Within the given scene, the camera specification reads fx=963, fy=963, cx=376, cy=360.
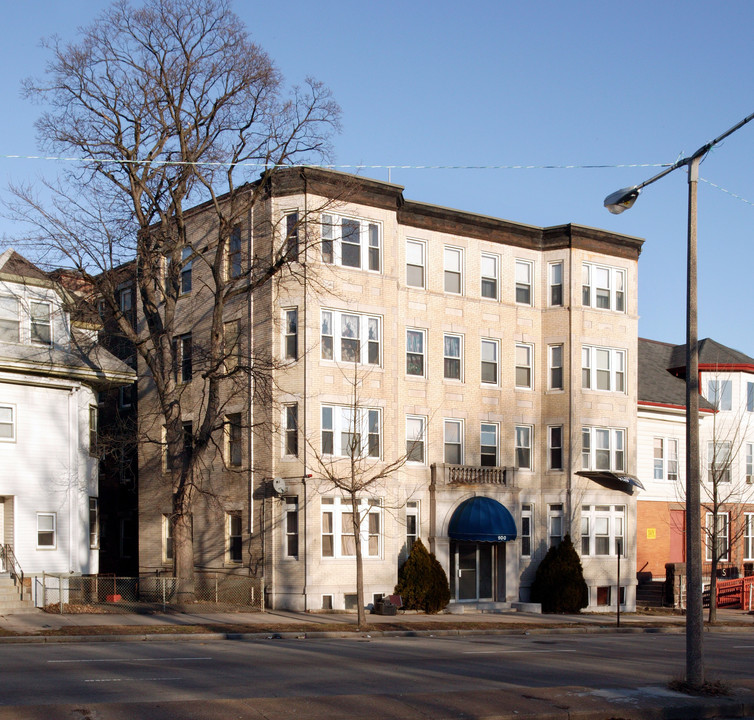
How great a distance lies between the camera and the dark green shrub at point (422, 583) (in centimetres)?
3209

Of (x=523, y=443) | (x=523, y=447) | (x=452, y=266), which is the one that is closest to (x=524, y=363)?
(x=523, y=443)

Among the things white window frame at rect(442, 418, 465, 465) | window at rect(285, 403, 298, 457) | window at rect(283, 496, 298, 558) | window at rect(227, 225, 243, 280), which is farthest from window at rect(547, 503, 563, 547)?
window at rect(227, 225, 243, 280)

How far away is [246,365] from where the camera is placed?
31.3 m

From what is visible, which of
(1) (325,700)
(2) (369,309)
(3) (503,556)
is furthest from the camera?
(3) (503,556)

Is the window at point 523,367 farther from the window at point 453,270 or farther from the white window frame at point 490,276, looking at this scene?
the window at point 453,270

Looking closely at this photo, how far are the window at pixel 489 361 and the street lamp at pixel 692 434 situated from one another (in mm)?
20676

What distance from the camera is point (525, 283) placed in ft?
125

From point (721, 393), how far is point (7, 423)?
1297 inches

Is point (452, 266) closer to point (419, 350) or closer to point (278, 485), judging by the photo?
point (419, 350)

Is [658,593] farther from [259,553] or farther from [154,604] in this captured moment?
[154,604]

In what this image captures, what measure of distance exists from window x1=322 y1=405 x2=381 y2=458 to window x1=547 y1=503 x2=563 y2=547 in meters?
8.39

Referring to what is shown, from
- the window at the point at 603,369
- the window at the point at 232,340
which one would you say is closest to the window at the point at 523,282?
the window at the point at 603,369

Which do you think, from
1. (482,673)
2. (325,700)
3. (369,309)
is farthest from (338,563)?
(325,700)

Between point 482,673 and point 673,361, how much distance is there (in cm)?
3580
